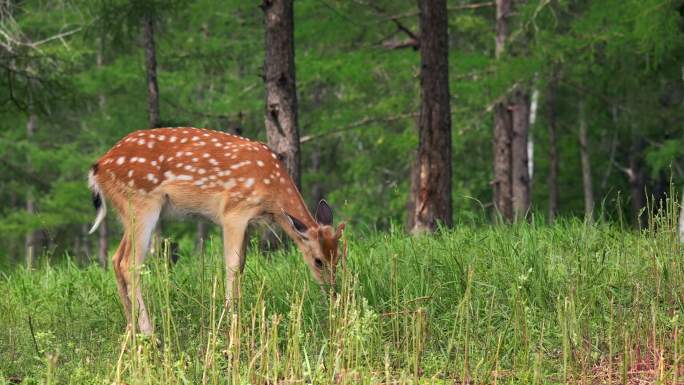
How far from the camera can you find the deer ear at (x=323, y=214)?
749 cm

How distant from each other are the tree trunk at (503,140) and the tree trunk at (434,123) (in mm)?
6804

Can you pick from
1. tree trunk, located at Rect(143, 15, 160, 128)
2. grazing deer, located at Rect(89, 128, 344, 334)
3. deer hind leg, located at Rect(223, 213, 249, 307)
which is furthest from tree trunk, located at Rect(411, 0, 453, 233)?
tree trunk, located at Rect(143, 15, 160, 128)

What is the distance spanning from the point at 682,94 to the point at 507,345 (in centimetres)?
2094

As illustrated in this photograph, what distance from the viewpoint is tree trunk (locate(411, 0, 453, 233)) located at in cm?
1073

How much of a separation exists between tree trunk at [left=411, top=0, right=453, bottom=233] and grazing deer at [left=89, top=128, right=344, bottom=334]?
302cm

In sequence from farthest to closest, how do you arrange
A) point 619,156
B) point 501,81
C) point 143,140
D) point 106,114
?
Answer: point 619,156, point 106,114, point 501,81, point 143,140

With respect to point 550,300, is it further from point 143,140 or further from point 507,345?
point 143,140

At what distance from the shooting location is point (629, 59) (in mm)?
17688

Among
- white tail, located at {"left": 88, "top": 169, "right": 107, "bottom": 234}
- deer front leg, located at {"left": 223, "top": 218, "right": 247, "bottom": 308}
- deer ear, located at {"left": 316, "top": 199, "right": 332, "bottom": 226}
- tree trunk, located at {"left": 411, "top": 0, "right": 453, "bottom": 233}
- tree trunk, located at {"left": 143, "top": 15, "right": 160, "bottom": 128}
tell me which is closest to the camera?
deer ear, located at {"left": 316, "top": 199, "right": 332, "bottom": 226}

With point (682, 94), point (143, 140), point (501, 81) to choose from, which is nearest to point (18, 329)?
point (143, 140)

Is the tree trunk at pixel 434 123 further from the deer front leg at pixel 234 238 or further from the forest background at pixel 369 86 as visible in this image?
the deer front leg at pixel 234 238

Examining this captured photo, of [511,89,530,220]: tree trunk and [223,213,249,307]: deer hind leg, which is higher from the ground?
[223,213,249,307]: deer hind leg

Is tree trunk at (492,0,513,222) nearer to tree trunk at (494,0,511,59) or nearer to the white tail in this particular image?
tree trunk at (494,0,511,59)

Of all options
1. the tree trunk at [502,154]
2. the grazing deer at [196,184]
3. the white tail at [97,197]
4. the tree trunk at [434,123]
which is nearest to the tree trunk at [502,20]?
the tree trunk at [502,154]
